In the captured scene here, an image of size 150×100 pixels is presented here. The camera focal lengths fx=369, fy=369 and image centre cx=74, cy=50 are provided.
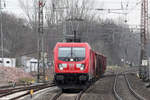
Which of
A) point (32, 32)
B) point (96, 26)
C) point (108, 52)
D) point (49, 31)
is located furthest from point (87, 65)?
point (108, 52)

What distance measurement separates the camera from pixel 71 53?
22.0 m

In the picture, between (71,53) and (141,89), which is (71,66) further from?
(141,89)

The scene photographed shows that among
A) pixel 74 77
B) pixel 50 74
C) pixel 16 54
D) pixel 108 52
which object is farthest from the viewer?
pixel 108 52

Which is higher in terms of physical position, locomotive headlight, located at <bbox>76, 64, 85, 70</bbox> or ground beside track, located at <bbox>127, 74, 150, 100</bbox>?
locomotive headlight, located at <bbox>76, 64, 85, 70</bbox>

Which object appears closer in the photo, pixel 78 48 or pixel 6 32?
pixel 78 48

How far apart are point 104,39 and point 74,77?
57.4 metres

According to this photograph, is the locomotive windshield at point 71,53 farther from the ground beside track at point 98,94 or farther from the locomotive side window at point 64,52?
the ground beside track at point 98,94

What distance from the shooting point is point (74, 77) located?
850 inches

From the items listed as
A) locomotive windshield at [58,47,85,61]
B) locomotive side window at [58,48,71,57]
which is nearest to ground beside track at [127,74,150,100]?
locomotive windshield at [58,47,85,61]

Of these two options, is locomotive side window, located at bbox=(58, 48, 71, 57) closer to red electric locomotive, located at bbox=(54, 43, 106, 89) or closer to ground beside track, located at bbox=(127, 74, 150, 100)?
red electric locomotive, located at bbox=(54, 43, 106, 89)

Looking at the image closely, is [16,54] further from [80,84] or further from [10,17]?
[80,84]

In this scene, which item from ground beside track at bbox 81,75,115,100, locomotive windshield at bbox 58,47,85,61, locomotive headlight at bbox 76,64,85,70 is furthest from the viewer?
locomotive windshield at bbox 58,47,85,61

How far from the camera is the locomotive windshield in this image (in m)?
21.8

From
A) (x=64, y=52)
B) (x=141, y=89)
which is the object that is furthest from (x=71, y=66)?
(x=141, y=89)
